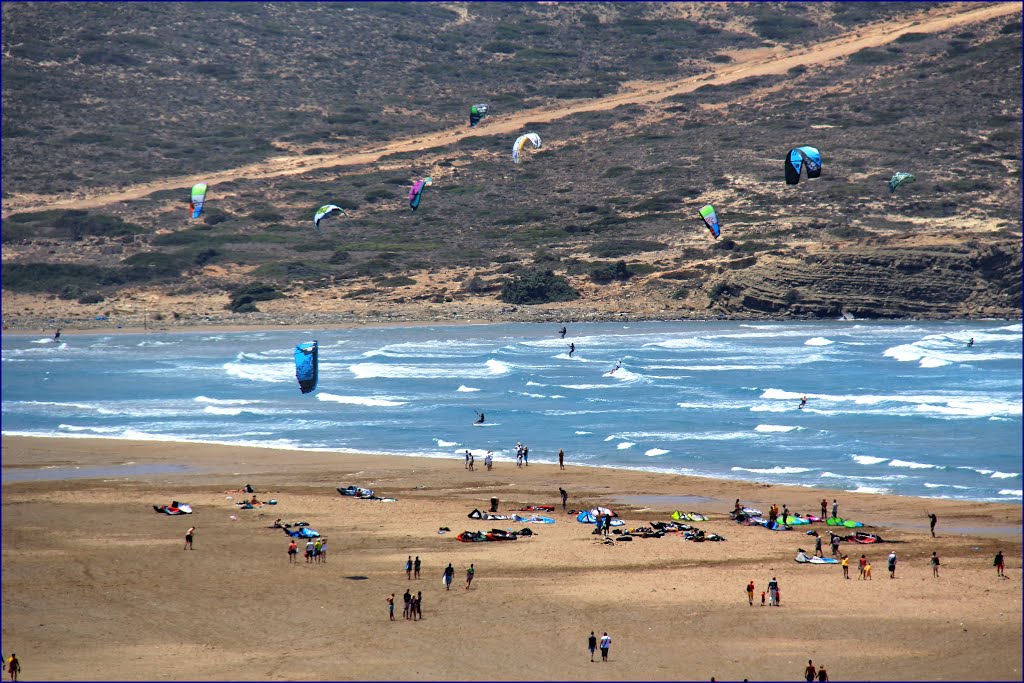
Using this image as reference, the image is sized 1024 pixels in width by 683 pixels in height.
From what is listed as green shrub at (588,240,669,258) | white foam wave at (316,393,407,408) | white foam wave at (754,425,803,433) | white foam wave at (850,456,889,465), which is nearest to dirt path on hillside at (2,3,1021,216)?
green shrub at (588,240,669,258)

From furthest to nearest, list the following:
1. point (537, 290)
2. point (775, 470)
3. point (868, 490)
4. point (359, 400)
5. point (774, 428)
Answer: point (537, 290) → point (359, 400) → point (774, 428) → point (775, 470) → point (868, 490)

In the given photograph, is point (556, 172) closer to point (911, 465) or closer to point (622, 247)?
point (622, 247)

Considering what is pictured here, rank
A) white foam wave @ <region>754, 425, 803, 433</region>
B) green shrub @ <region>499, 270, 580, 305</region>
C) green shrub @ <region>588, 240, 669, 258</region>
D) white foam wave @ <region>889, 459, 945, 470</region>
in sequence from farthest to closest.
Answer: green shrub @ <region>588, 240, 669, 258</region> → green shrub @ <region>499, 270, 580, 305</region> → white foam wave @ <region>754, 425, 803, 433</region> → white foam wave @ <region>889, 459, 945, 470</region>

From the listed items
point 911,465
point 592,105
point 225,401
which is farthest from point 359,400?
point 592,105

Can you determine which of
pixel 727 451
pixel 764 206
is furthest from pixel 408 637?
pixel 764 206

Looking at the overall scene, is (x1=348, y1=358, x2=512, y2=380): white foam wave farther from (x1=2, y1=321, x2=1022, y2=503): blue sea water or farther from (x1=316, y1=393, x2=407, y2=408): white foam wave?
(x1=316, y1=393, x2=407, y2=408): white foam wave
